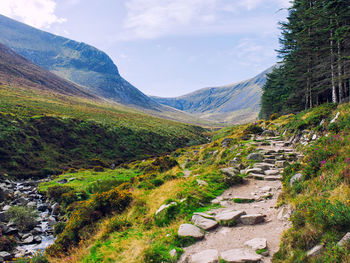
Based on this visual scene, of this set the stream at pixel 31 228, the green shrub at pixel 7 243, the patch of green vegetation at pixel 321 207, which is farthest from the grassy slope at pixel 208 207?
the green shrub at pixel 7 243

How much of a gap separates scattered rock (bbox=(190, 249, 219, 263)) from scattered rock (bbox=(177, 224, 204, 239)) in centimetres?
88

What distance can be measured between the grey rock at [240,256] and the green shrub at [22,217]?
1464 cm

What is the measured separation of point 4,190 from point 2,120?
22.1 m

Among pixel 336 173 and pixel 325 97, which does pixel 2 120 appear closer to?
pixel 336 173

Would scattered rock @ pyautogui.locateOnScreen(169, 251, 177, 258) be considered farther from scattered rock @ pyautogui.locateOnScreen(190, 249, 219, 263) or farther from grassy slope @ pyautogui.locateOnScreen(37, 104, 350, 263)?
scattered rock @ pyautogui.locateOnScreen(190, 249, 219, 263)

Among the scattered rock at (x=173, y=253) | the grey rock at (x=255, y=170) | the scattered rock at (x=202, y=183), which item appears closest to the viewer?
the scattered rock at (x=173, y=253)

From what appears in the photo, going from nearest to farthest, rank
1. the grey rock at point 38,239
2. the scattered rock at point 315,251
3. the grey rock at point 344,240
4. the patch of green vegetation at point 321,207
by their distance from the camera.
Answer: the grey rock at point 344,240
the scattered rock at point 315,251
the patch of green vegetation at point 321,207
the grey rock at point 38,239

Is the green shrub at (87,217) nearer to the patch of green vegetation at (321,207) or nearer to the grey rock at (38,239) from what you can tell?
the grey rock at (38,239)

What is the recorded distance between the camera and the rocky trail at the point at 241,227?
563 centimetres

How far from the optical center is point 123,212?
35.3ft

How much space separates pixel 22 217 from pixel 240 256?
15.6 metres

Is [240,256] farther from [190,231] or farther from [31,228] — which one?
[31,228]

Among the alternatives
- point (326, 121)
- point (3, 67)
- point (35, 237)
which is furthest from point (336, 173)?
point (3, 67)

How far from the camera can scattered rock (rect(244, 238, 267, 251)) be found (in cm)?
564
